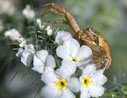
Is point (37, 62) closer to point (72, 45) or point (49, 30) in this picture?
point (72, 45)

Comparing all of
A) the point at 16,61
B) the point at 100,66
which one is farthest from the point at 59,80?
the point at 16,61

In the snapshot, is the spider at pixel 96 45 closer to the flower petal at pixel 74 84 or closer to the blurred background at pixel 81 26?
the flower petal at pixel 74 84

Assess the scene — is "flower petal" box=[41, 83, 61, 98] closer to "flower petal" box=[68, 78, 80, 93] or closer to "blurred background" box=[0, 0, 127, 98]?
"flower petal" box=[68, 78, 80, 93]

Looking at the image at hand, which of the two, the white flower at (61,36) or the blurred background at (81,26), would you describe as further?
the blurred background at (81,26)

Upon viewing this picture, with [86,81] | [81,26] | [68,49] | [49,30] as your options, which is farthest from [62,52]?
[81,26]

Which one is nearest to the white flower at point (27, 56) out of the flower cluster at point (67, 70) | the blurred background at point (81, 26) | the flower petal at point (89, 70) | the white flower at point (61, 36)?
the flower cluster at point (67, 70)

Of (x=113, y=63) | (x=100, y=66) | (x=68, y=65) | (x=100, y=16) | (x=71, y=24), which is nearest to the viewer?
(x=68, y=65)

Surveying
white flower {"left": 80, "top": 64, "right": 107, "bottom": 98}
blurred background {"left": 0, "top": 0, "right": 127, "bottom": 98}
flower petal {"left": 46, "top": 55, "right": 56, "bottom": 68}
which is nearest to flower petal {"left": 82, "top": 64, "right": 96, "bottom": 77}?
white flower {"left": 80, "top": 64, "right": 107, "bottom": 98}

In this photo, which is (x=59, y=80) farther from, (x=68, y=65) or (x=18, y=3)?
(x=18, y=3)
